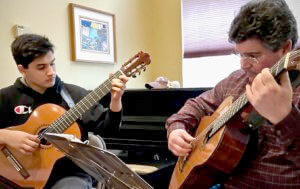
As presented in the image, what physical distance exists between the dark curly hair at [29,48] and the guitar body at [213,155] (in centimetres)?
97

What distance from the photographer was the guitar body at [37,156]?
1.59 meters

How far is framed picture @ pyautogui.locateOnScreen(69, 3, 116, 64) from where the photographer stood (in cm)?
250

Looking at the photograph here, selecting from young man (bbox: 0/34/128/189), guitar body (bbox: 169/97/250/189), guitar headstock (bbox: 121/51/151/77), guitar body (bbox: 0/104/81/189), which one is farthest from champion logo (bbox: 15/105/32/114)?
guitar body (bbox: 169/97/250/189)

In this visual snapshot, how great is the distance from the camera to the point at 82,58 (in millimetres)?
2559

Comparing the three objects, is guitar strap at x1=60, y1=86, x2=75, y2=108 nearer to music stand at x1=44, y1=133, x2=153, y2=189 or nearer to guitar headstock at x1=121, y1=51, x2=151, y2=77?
guitar headstock at x1=121, y1=51, x2=151, y2=77

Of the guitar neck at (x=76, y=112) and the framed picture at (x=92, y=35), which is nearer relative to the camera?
the guitar neck at (x=76, y=112)

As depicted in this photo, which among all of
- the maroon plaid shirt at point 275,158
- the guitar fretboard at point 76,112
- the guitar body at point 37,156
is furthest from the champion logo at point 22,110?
the maroon plaid shirt at point 275,158

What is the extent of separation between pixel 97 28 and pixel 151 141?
107cm

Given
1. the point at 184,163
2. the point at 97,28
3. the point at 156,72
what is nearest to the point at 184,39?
the point at 156,72

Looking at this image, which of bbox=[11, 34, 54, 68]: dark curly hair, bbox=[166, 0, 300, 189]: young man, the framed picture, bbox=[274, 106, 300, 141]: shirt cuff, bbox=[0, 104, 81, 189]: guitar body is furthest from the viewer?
the framed picture

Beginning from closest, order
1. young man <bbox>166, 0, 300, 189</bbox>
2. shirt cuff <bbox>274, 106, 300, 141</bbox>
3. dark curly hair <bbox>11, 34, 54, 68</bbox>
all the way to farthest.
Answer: shirt cuff <bbox>274, 106, 300, 141</bbox> < young man <bbox>166, 0, 300, 189</bbox> < dark curly hair <bbox>11, 34, 54, 68</bbox>

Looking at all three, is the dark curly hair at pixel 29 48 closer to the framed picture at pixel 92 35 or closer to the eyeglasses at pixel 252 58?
the framed picture at pixel 92 35

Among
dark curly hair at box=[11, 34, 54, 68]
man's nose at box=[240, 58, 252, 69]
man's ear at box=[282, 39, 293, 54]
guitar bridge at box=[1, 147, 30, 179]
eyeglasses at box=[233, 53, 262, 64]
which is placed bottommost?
guitar bridge at box=[1, 147, 30, 179]

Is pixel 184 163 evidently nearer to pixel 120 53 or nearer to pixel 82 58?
pixel 82 58
